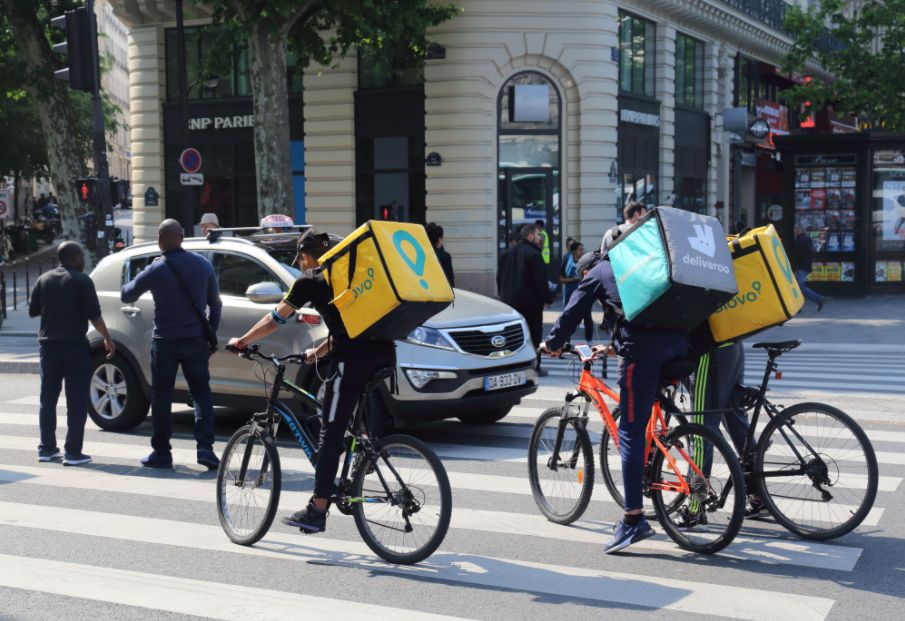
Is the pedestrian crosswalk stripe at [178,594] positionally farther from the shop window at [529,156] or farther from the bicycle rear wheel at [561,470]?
the shop window at [529,156]

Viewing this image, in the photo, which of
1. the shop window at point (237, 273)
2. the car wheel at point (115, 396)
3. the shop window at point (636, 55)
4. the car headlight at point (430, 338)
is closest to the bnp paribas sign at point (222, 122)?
the shop window at point (636, 55)

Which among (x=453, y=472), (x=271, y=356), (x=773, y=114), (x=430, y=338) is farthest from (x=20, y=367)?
(x=773, y=114)

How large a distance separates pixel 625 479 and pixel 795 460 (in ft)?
3.11

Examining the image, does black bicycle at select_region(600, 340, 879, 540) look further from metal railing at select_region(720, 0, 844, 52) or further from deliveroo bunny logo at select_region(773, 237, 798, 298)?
metal railing at select_region(720, 0, 844, 52)

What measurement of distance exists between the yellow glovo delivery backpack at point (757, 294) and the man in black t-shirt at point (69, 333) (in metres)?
4.93

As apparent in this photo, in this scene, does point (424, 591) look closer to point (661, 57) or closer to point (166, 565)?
point (166, 565)

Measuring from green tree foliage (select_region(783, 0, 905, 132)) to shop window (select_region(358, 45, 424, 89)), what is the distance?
9695 millimetres

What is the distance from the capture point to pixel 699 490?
6.27 meters

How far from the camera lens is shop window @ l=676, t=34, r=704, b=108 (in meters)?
32.3

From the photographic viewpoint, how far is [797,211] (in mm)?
25172

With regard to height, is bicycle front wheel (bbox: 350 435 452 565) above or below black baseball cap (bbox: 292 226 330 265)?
below

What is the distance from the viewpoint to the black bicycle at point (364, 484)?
20.0ft

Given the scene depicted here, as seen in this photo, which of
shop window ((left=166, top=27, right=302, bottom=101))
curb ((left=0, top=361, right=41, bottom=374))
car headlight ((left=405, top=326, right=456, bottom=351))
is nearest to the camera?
car headlight ((left=405, top=326, right=456, bottom=351))

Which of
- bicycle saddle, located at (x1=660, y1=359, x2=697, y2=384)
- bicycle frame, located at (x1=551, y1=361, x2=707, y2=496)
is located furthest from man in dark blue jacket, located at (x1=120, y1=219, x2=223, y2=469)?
bicycle saddle, located at (x1=660, y1=359, x2=697, y2=384)
